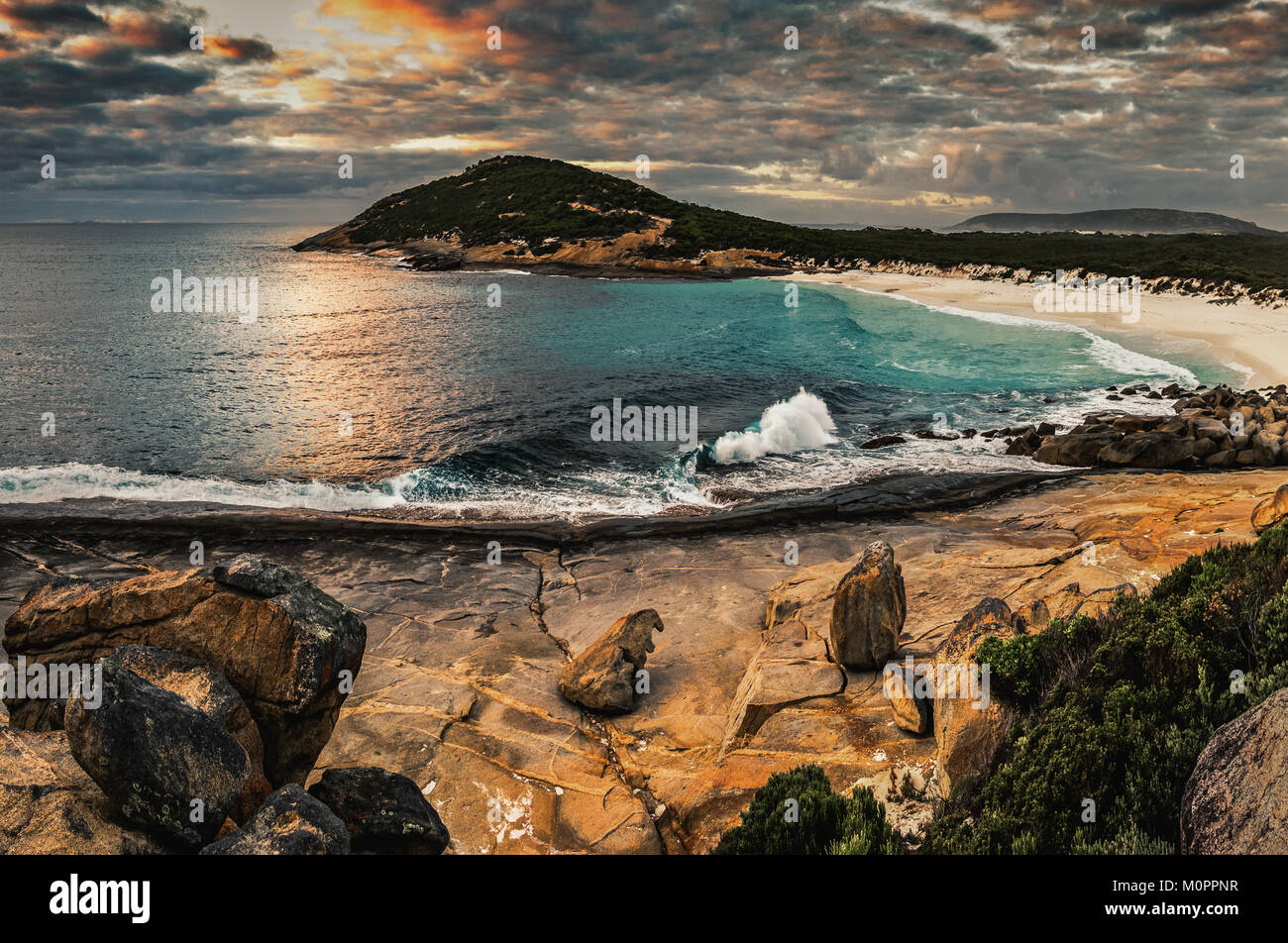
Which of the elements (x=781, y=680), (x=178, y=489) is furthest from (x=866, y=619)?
(x=178, y=489)

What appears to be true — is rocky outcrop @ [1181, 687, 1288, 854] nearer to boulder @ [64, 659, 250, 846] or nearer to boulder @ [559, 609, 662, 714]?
boulder @ [559, 609, 662, 714]

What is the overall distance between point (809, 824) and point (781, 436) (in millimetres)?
22374

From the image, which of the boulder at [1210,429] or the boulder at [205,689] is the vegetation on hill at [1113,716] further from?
the boulder at [1210,429]

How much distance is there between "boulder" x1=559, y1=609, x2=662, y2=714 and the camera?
10953 millimetres

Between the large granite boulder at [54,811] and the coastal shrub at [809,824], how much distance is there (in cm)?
484

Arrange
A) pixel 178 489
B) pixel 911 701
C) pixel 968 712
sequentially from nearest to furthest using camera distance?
pixel 968 712 → pixel 911 701 → pixel 178 489

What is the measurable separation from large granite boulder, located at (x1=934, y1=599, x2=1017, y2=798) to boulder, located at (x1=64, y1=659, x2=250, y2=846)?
6530 millimetres

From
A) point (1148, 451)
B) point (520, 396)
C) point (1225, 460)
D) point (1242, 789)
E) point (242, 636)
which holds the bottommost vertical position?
point (1242, 789)

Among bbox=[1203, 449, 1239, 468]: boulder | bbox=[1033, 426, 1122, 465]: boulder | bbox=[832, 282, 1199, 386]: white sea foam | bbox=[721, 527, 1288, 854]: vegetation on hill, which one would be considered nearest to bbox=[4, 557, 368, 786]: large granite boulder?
bbox=[721, 527, 1288, 854]: vegetation on hill

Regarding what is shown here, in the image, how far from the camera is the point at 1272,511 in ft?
36.5

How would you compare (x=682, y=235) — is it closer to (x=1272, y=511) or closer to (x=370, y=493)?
(x=370, y=493)

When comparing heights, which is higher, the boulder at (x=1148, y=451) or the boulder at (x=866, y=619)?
the boulder at (x=1148, y=451)

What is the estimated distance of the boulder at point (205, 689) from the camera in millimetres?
7031

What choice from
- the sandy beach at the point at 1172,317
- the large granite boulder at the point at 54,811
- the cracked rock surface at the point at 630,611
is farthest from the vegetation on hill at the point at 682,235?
the large granite boulder at the point at 54,811
